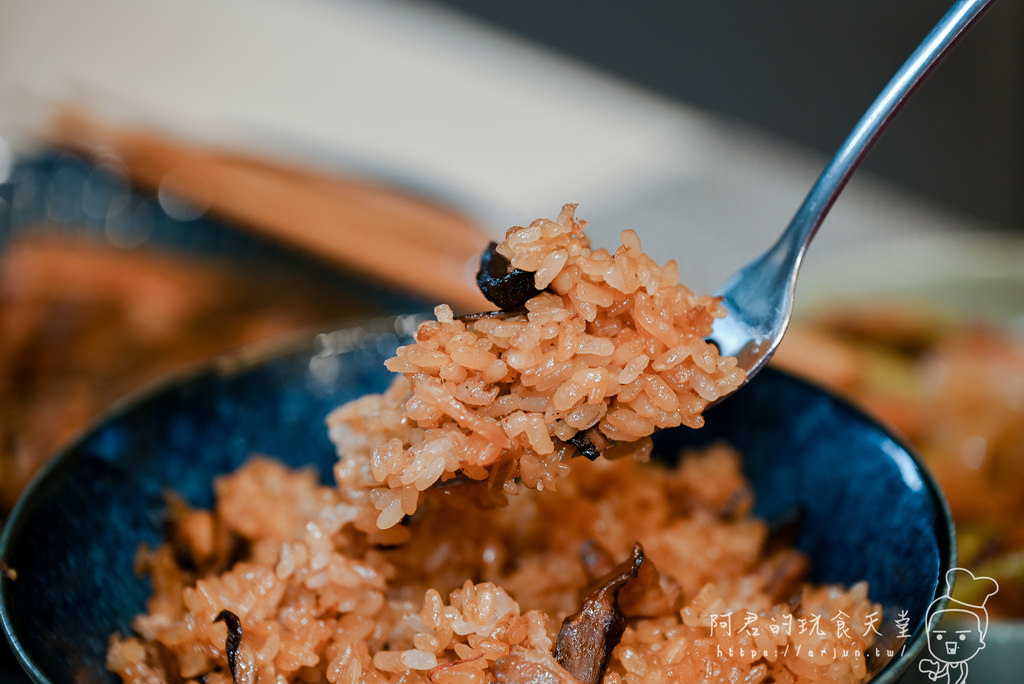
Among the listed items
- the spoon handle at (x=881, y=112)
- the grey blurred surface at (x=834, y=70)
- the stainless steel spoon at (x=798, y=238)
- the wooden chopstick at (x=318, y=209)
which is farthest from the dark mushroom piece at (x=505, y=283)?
the grey blurred surface at (x=834, y=70)

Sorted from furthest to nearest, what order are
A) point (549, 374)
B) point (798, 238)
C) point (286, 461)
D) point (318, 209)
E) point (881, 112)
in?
point (318, 209), point (286, 461), point (798, 238), point (881, 112), point (549, 374)

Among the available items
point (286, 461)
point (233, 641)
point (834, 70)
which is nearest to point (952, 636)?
point (233, 641)

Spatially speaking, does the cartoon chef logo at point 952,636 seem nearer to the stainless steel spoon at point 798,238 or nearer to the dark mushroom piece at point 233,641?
the stainless steel spoon at point 798,238

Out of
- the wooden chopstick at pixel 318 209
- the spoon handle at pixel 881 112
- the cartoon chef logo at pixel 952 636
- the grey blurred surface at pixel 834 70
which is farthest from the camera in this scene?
the grey blurred surface at pixel 834 70

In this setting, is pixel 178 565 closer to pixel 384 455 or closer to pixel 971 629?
pixel 384 455

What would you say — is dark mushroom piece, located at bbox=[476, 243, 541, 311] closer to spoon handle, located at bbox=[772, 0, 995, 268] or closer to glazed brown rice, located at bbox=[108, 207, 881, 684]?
glazed brown rice, located at bbox=[108, 207, 881, 684]

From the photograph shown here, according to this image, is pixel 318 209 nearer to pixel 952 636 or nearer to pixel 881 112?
pixel 881 112

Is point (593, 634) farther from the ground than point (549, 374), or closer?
closer
